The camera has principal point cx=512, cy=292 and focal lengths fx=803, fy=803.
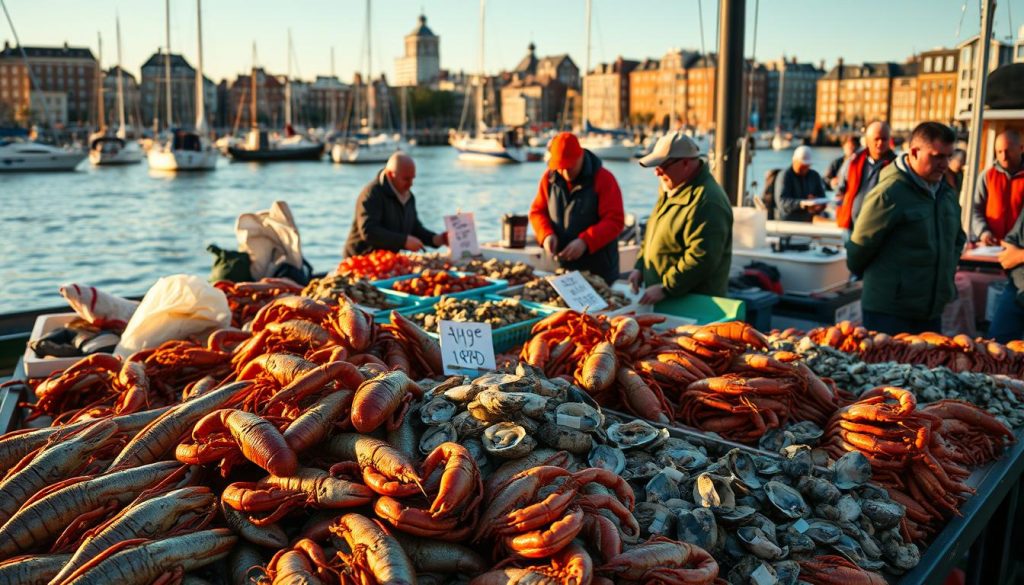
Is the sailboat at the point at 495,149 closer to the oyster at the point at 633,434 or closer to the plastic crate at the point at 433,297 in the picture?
the plastic crate at the point at 433,297

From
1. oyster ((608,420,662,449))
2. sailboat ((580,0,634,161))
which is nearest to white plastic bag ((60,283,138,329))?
oyster ((608,420,662,449))

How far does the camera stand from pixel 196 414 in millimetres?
2115

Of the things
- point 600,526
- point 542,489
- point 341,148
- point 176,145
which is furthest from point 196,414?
point 341,148

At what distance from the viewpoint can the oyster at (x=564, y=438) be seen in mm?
2076

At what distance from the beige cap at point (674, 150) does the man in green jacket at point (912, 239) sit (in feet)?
3.26

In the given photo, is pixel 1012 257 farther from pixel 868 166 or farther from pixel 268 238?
pixel 268 238

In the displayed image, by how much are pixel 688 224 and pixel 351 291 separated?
183 centimetres

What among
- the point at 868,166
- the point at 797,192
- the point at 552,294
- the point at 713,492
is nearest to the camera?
the point at 713,492

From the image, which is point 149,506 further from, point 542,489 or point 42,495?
point 542,489

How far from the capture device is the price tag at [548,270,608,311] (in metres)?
4.04

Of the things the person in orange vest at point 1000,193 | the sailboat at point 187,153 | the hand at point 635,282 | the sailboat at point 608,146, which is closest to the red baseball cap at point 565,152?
the hand at point 635,282

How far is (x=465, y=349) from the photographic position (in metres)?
2.92

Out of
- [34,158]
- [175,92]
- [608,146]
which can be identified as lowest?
[34,158]

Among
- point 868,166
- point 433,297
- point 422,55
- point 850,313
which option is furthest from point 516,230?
point 422,55
